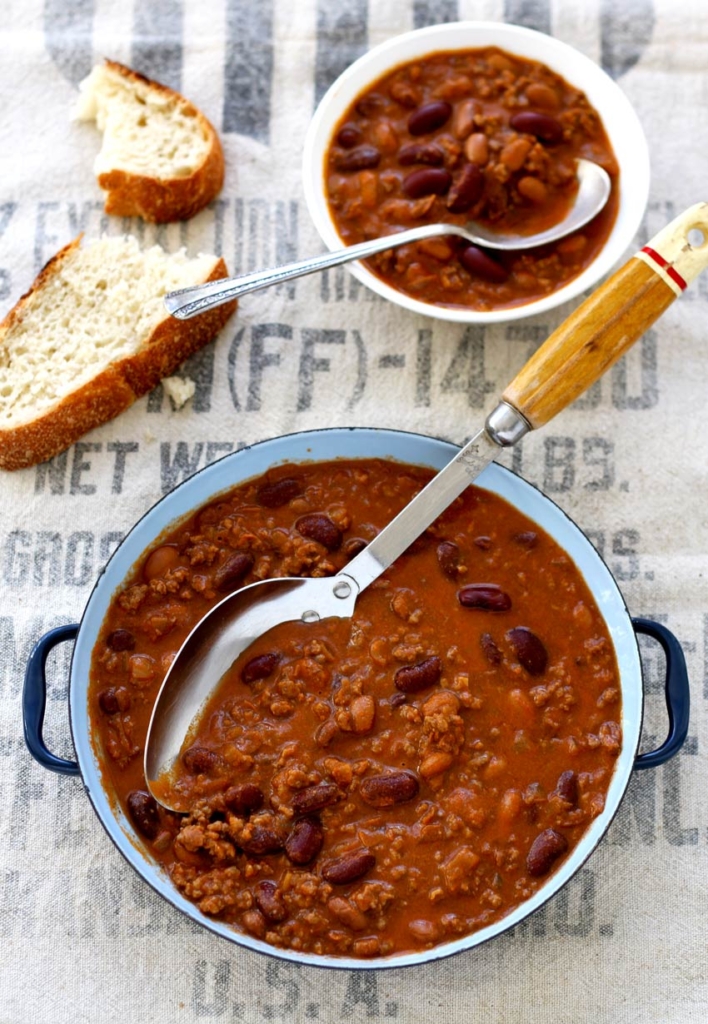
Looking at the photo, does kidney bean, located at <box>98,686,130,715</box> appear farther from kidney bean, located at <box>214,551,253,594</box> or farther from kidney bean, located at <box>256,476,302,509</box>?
kidney bean, located at <box>256,476,302,509</box>

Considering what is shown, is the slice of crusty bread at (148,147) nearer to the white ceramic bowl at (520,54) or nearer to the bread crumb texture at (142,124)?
the bread crumb texture at (142,124)

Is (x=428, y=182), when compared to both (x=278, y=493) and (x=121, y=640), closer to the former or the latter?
(x=278, y=493)

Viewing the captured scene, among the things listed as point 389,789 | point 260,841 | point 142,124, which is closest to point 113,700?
point 260,841

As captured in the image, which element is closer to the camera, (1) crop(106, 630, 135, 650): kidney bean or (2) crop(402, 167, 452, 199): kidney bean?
(1) crop(106, 630, 135, 650): kidney bean

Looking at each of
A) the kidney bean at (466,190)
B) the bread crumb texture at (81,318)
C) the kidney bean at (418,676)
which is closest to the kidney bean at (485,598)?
the kidney bean at (418,676)

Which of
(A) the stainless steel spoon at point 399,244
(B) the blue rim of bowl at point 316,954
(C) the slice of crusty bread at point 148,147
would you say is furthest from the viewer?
(C) the slice of crusty bread at point 148,147

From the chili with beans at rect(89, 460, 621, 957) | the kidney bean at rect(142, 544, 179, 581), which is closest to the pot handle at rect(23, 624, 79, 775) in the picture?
the chili with beans at rect(89, 460, 621, 957)

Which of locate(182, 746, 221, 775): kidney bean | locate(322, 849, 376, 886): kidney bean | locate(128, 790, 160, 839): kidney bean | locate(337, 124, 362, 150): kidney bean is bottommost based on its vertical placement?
locate(322, 849, 376, 886): kidney bean
